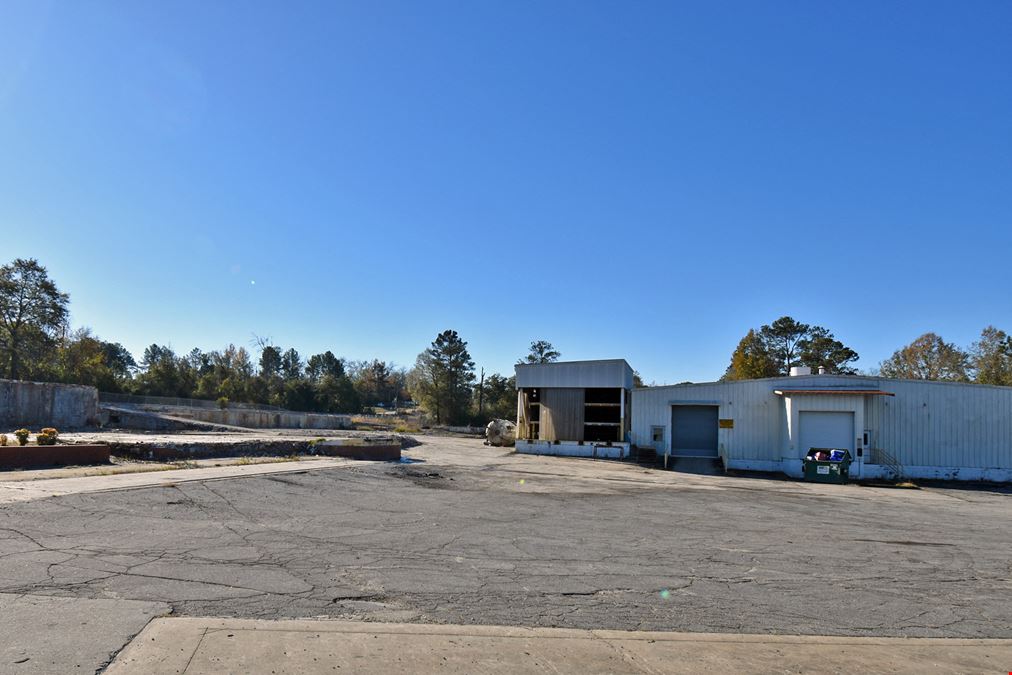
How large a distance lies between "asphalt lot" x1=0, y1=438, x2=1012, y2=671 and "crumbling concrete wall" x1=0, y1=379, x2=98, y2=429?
26.3 meters

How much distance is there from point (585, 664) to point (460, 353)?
79.9 meters

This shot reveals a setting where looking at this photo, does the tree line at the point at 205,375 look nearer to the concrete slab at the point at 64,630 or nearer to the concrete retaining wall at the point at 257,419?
the concrete retaining wall at the point at 257,419

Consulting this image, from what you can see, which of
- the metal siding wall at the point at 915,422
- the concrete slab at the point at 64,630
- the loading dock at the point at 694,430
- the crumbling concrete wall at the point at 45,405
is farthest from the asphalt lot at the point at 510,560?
the crumbling concrete wall at the point at 45,405

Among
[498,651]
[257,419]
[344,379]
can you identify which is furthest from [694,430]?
[344,379]

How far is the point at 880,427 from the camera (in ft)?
100

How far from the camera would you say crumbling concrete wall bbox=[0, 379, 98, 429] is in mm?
33469

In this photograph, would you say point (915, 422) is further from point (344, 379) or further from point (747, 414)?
point (344, 379)

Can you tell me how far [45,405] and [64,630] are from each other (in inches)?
1493

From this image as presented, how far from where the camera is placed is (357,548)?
9148 millimetres

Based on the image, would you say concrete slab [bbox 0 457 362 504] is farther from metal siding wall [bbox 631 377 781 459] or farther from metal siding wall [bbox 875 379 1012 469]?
metal siding wall [bbox 875 379 1012 469]

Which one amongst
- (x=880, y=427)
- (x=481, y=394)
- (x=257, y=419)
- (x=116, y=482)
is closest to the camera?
(x=116, y=482)

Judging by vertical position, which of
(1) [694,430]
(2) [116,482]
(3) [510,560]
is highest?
(1) [694,430]

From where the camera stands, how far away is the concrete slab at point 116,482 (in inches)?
469

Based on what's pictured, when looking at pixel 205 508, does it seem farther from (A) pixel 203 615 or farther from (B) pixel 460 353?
(B) pixel 460 353
